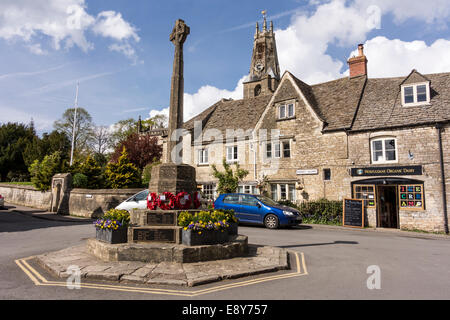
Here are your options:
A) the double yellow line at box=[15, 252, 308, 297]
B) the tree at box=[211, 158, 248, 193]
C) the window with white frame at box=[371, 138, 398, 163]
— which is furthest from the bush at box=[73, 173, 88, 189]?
the window with white frame at box=[371, 138, 398, 163]

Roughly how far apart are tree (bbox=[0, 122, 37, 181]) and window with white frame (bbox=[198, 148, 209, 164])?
27.6 m

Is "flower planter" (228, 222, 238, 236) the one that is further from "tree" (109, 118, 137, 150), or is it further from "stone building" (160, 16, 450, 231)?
"tree" (109, 118, 137, 150)

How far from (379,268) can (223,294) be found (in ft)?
13.7

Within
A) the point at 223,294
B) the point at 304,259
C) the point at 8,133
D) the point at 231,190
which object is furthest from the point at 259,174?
the point at 8,133

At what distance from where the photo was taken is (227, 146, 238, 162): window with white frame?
23.9 m

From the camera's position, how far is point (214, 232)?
746cm

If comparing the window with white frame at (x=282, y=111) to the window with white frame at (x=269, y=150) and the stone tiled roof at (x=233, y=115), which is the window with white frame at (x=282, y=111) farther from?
the stone tiled roof at (x=233, y=115)

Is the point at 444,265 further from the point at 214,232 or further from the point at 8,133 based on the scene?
the point at 8,133

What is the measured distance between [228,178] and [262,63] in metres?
27.3

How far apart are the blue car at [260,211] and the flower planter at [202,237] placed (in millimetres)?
7804

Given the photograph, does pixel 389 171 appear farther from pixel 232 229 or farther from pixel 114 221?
pixel 114 221

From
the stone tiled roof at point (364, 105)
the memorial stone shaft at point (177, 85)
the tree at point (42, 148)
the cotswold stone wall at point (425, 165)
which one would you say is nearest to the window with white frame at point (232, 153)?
the stone tiled roof at point (364, 105)

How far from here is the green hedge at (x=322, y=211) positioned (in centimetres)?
1775

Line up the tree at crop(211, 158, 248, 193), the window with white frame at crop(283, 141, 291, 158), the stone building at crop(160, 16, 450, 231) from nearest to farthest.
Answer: the stone building at crop(160, 16, 450, 231) → the window with white frame at crop(283, 141, 291, 158) → the tree at crop(211, 158, 248, 193)
